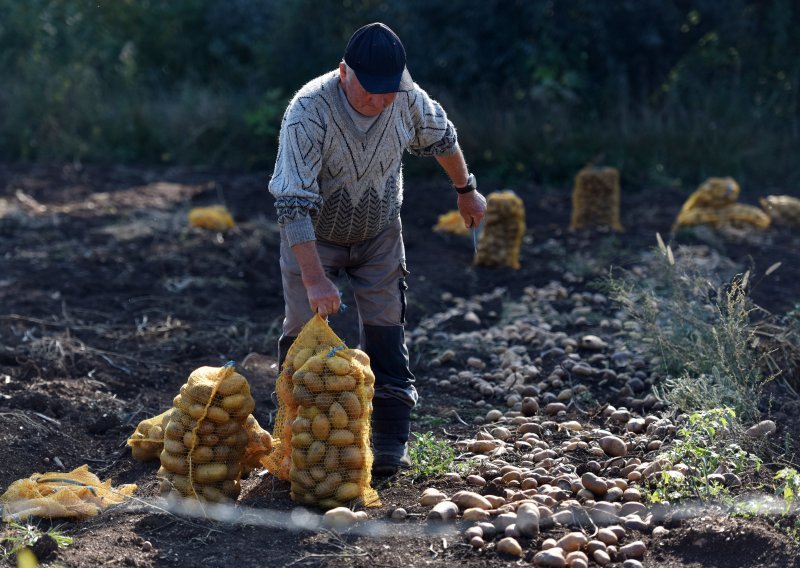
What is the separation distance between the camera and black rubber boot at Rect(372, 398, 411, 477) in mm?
4238

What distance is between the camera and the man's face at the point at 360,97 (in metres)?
3.76

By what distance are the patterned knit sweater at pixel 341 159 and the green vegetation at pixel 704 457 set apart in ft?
4.60

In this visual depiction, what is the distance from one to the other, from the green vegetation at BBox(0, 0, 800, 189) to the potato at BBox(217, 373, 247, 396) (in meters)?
7.76

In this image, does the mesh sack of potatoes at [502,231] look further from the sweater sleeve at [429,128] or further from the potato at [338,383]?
the potato at [338,383]

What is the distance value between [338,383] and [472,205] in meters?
1.10

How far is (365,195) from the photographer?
4047mm

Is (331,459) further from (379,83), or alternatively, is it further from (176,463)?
(379,83)

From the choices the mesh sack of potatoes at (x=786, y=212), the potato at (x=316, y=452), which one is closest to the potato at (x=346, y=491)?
the potato at (x=316, y=452)

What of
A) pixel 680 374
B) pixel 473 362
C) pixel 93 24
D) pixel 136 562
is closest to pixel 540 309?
pixel 473 362

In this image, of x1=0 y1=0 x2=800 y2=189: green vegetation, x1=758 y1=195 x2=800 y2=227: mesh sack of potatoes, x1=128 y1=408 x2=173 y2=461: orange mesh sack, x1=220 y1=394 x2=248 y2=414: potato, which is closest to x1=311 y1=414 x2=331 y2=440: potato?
x1=220 y1=394 x2=248 y2=414: potato

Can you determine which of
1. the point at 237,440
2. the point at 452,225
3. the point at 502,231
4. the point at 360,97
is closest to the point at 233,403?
the point at 237,440

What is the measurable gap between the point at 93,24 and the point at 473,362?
11.6m

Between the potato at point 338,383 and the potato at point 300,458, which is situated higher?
the potato at point 338,383

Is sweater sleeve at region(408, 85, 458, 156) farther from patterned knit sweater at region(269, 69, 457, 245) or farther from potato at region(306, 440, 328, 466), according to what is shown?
potato at region(306, 440, 328, 466)
